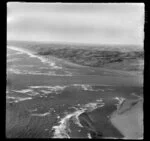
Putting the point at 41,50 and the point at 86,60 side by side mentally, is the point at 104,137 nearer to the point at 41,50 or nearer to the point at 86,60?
the point at 86,60

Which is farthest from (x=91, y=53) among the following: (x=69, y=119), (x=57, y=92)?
(x=69, y=119)

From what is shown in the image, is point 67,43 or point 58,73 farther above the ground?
point 67,43

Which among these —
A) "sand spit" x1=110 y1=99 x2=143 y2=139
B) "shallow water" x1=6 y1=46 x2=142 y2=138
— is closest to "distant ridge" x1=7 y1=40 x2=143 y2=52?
"shallow water" x1=6 y1=46 x2=142 y2=138

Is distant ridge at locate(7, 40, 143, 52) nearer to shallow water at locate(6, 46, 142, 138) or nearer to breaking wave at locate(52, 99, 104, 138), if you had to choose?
shallow water at locate(6, 46, 142, 138)

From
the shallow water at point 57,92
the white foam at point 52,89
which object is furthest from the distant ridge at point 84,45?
the white foam at point 52,89

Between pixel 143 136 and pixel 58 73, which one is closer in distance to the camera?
pixel 143 136

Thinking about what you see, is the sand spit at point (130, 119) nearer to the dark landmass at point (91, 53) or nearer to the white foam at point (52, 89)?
the dark landmass at point (91, 53)

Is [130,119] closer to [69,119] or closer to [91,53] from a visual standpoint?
[69,119]

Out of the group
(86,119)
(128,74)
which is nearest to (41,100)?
(86,119)
